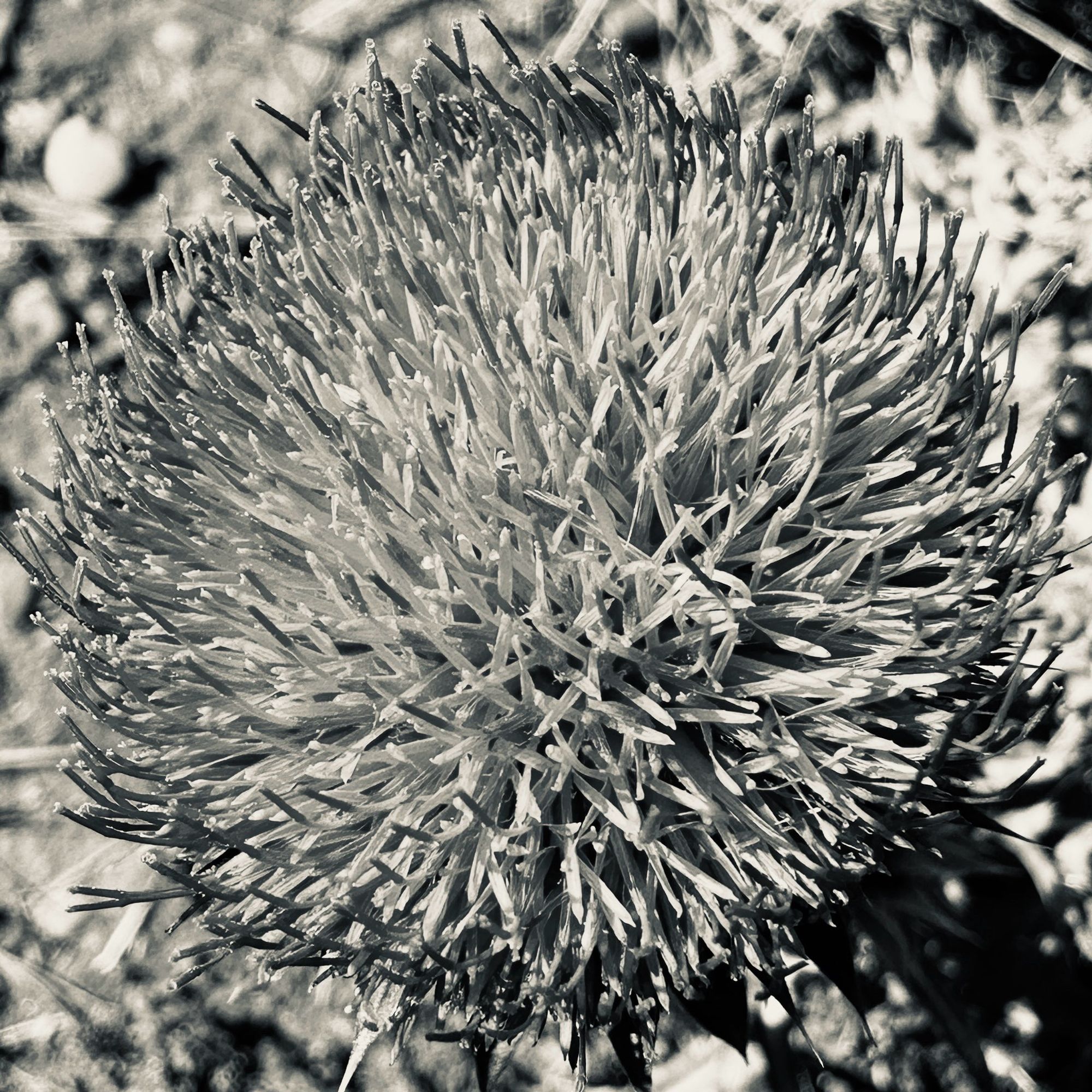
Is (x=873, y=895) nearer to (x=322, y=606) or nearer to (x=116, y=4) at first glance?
(x=322, y=606)

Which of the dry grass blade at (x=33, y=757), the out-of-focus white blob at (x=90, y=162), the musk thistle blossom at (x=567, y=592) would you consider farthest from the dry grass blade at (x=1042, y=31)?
the dry grass blade at (x=33, y=757)

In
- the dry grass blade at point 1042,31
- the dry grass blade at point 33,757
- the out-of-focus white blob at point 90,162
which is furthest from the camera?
the out-of-focus white blob at point 90,162

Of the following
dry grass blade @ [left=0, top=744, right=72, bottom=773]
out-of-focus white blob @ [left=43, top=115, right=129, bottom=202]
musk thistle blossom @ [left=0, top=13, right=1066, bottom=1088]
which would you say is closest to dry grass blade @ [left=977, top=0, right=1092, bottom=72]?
musk thistle blossom @ [left=0, top=13, right=1066, bottom=1088]

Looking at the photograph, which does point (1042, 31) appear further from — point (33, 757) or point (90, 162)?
point (33, 757)

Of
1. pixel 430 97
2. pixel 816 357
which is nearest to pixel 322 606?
pixel 816 357

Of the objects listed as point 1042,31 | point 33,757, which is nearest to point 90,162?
point 33,757

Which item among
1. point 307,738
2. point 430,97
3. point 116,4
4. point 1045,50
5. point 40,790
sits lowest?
point 40,790

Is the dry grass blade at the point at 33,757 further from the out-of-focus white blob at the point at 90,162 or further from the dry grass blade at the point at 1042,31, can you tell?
the dry grass blade at the point at 1042,31

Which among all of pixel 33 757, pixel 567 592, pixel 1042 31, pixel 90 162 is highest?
pixel 1042 31
